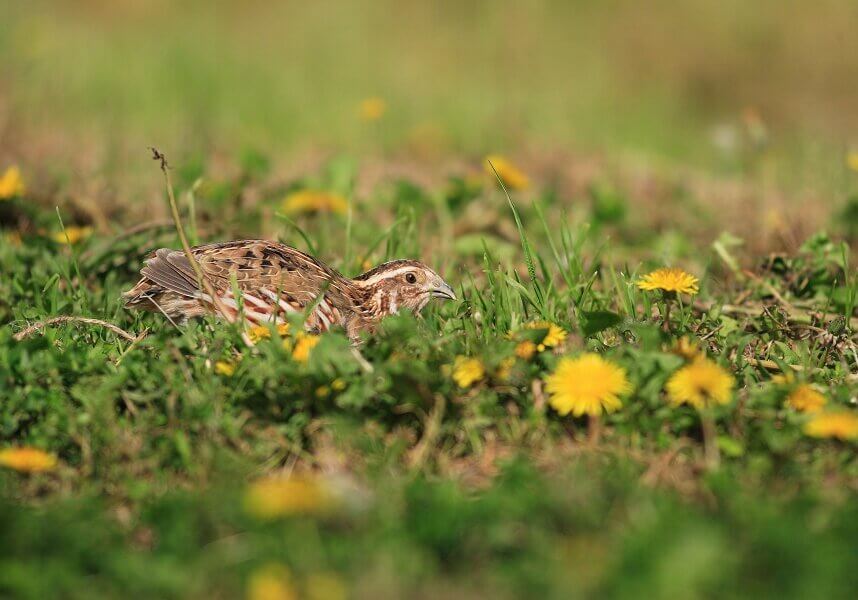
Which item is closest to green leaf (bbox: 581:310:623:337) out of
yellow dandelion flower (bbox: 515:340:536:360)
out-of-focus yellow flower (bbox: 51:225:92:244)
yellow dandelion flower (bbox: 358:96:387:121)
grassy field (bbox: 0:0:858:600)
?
grassy field (bbox: 0:0:858:600)

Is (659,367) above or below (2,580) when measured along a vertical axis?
above

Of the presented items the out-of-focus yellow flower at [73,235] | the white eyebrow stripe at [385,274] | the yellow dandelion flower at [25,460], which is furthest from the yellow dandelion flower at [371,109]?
the yellow dandelion flower at [25,460]

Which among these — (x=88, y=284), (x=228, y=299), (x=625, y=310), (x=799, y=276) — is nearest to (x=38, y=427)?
(x=228, y=299)

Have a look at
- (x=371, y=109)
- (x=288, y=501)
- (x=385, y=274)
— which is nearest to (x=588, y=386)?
(x=288, y=501)

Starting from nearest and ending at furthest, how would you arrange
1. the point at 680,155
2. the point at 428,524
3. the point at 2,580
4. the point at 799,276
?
the point at 2,580 < the point at 428,524 < the point at 799,276 < the point at 680,155

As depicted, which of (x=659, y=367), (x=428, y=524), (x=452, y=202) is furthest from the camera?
(x=452, y=202)

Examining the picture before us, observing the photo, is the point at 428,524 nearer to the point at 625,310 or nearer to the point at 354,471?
the point at 354,471

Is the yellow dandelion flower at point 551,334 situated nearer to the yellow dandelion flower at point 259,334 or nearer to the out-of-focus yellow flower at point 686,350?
the out-of-focus yellow flower at point 686,350
